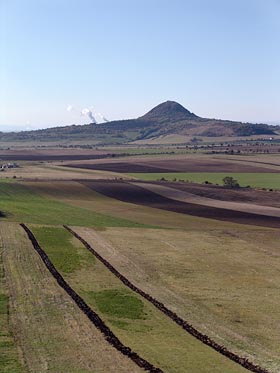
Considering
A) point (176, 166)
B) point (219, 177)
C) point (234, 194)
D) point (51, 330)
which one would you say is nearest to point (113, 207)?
point (234, 194)

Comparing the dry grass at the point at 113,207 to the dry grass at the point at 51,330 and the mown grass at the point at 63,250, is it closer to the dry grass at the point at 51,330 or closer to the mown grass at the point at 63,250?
the mown grass at the point at 63,250

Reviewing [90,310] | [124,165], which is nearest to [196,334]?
[90,310]

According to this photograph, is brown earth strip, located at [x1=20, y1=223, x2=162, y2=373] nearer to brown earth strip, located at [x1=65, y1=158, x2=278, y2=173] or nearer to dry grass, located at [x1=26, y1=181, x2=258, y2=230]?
dry grass, located at [x1=26, y1=181, x2=258, y2=230]

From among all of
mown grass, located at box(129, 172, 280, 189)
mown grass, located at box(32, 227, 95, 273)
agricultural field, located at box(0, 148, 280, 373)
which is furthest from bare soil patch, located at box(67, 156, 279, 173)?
mown grass, located at box(32, 227, 95, 273)

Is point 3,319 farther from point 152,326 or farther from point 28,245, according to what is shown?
point 28,245

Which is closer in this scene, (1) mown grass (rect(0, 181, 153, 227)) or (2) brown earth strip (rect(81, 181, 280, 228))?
(1) mown grass (rect(0, 181, 153, 227))

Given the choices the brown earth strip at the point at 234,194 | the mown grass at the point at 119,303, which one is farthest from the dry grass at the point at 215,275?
the brown earth strip at the point at 234,194
